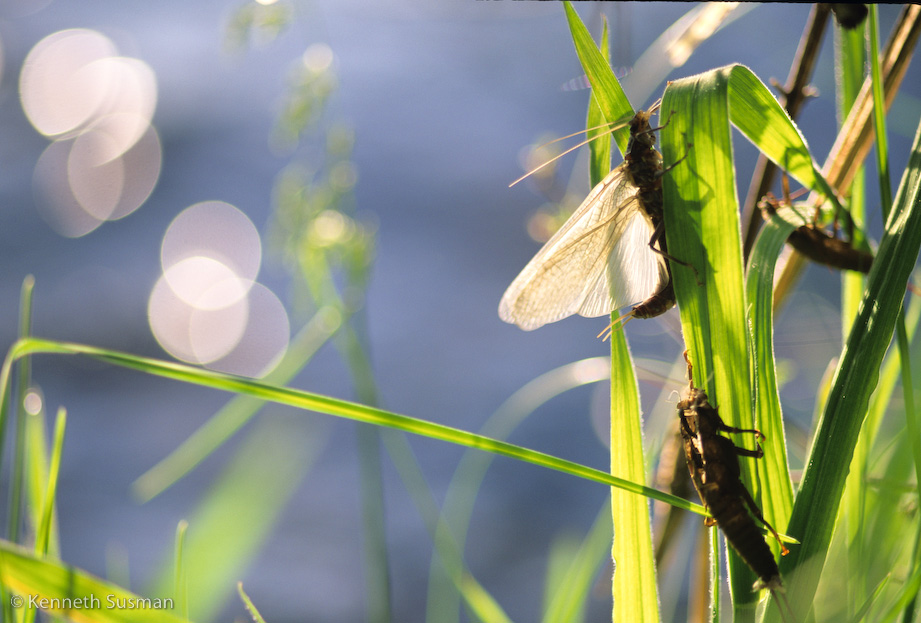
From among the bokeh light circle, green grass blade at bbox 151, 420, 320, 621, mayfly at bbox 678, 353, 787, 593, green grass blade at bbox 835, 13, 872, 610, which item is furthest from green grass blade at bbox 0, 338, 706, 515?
the bokeh light circle

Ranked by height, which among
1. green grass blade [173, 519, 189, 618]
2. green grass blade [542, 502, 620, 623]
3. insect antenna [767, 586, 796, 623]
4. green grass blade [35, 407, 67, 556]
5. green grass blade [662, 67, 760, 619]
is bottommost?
green grass blade [542, 502, 620, 623]

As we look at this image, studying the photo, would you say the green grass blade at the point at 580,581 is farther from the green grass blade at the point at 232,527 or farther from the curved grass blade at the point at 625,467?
the green grass blade at the point at 232,527

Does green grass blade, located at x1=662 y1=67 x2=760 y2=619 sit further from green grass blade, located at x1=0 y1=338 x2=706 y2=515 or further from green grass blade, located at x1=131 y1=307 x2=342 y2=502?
green grass blade, located at x1=131 y1=307 x2=342 y2=502

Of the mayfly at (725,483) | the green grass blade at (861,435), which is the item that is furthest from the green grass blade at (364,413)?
the green grass blade at (861,435)

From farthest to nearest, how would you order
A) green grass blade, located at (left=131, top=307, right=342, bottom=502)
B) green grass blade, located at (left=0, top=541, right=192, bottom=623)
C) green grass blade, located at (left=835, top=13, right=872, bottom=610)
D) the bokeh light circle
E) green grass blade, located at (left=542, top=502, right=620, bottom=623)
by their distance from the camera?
the bokeh light circle → green grass blade, located at (left=131, top=307, right=342, bottom=502) → green grass blade, located at (left=542, top=502, right=620, bottom=623) → green grass blade, located at (left=835, top=13, right=872, bottom=610) → green grass blade, located at (left=0, top=541, right=192, bottom=623)

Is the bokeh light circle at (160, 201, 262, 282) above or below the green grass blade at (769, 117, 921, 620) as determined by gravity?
above

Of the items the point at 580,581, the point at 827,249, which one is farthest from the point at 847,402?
the point at 580,581

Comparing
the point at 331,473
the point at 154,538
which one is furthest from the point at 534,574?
the point at 154,538

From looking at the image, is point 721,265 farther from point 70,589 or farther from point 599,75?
point 70,589
